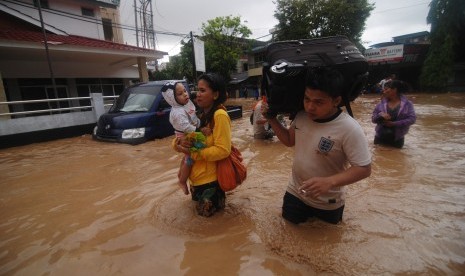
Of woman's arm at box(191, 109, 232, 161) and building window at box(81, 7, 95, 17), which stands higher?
building window at box(81, 7, 95, 17)

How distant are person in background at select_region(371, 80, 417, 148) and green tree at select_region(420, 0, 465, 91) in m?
22.1

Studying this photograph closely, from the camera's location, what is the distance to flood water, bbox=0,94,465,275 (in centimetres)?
217

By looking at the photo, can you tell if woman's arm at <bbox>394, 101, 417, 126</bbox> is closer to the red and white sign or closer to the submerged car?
the submerged car

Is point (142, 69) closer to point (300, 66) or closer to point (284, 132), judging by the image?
point (284, 132)

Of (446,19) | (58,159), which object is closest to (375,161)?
(58,159)

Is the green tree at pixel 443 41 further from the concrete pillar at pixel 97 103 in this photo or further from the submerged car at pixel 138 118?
the concrete pillar at pixel 97 103

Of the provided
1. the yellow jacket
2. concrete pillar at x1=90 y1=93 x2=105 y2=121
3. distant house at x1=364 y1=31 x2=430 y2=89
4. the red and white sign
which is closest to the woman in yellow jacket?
the yellow jacket

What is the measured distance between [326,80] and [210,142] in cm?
118

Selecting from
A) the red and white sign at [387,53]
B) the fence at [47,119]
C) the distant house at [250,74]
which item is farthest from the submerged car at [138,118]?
the distant house at [250,74]

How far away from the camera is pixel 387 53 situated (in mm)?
25281

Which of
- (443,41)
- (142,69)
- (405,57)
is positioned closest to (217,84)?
(142,69)

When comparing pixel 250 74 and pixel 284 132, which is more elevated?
pixel 250 74

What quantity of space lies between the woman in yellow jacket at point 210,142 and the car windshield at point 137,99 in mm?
5307

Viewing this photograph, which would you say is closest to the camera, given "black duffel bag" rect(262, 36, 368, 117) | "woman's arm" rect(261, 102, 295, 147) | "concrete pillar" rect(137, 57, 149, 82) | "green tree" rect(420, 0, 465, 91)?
"black duffel bag" rect(262, 36, 368, 117)
